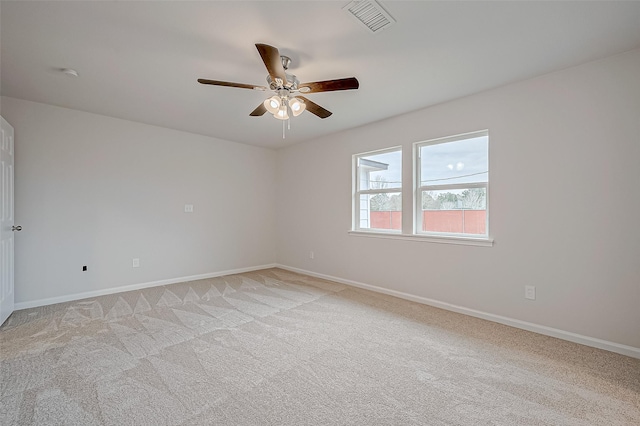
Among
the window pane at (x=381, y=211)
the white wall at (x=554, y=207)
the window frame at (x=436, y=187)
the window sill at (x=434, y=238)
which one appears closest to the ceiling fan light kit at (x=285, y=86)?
the window frame at (x=436, y=187)

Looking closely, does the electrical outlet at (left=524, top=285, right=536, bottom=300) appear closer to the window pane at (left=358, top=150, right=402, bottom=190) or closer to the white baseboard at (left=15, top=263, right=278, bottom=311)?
the window pane at (left=358, top=150, right=402, bottom=190)

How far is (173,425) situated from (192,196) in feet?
12.4

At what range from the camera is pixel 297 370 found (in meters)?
2.08

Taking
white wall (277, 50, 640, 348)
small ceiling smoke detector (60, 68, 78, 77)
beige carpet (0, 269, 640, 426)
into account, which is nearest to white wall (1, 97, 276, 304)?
beige carpet (0, 269, 640, 426)

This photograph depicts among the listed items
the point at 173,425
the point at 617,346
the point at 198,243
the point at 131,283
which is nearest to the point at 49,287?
the point at 131,283

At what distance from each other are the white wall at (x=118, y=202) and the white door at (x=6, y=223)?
0.26m

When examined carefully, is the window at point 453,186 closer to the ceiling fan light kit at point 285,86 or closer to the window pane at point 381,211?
the window pane at point 381,211

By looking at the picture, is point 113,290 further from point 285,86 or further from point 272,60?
point 272,60

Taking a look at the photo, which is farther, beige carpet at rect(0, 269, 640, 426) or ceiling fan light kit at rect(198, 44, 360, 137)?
ceiling fan light kit at rect(198, 44, 360, 137)

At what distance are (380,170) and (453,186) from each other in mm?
1161

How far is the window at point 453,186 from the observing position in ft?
10.4

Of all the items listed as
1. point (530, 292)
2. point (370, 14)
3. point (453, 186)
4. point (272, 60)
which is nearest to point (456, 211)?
point (453, 186)

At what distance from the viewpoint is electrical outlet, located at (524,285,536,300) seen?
2750mm

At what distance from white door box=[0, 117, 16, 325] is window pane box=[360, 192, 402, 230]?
4309 millimetres
